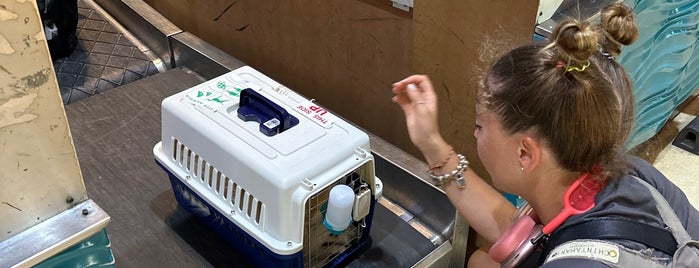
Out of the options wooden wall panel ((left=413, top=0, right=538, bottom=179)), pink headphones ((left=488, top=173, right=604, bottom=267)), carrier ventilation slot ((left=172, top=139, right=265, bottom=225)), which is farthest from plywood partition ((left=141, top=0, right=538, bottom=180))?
carrier ventilation slot ((left=172, top=139, right=265, bottom=225))

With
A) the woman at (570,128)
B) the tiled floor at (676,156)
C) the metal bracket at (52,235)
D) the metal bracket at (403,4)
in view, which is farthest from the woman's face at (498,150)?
the tiled floor at (676,156)

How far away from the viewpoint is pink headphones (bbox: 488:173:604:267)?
36.5 inches

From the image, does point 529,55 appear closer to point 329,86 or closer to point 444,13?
point 444,13

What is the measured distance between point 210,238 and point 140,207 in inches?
7.4

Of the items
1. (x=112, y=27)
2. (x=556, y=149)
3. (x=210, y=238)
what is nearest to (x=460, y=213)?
(x=556, y=149)

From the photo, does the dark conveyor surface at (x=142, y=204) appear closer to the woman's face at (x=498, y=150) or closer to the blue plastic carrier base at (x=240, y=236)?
the blue plastic carrier base at (x=240, y=236)

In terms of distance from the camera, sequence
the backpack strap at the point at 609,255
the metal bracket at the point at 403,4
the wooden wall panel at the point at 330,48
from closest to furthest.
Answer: the backpack strap at the point at 609,255 < the metal bracket at the point at 403,4 < the wooden wall panel at the point at 330,48

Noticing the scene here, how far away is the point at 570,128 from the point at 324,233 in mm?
461

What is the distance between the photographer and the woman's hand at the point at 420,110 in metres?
1.06

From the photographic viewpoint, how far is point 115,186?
1388 mm

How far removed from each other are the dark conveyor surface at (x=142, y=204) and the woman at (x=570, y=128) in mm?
345

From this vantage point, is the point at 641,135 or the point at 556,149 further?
the point at 641,135

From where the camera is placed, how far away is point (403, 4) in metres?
1.35

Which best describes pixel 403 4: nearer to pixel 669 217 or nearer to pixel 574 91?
pixel 574 91
